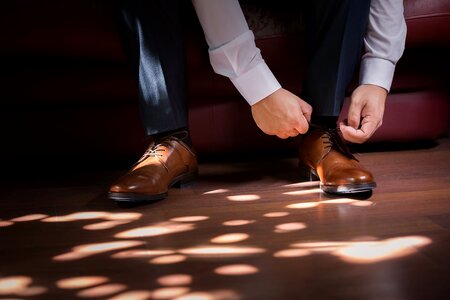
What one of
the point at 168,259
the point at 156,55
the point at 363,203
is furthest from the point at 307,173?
the point at 168,259

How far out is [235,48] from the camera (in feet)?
3.85

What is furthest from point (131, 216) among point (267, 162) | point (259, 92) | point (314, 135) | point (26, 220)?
point (267, 162)

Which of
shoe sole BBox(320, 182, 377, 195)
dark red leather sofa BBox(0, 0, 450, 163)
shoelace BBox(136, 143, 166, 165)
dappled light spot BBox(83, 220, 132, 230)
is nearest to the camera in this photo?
dappled light spot BBox(83, 220, 132, 230)

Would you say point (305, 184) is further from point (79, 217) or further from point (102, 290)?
point (102, 290)

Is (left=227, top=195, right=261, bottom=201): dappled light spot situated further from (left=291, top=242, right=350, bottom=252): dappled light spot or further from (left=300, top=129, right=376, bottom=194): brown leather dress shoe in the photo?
(left=291, top=242, right=350, bottom=252): dappled light spot

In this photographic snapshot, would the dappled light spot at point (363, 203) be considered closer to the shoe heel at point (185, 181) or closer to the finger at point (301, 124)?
the finger at point (301, 124)

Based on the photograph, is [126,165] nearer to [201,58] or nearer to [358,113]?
[201,58]

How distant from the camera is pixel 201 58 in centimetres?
155

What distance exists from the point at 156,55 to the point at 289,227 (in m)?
0.50

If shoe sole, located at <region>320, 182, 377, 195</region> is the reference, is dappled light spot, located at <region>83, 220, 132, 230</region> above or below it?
below

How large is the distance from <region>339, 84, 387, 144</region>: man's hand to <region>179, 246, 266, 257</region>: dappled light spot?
407 mm

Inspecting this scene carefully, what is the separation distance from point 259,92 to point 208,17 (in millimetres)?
191

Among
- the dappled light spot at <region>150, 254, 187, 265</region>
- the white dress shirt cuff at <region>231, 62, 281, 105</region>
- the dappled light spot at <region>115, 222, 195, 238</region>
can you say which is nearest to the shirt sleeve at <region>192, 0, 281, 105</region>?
the white dress shirt cuff at <region>231, 62, 281, 105</region>

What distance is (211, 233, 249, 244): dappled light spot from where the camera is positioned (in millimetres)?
998
